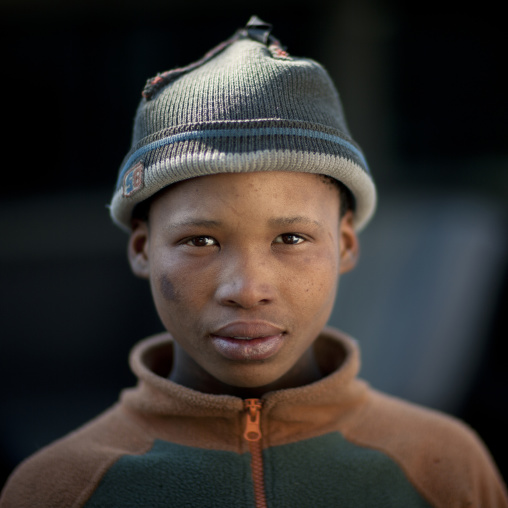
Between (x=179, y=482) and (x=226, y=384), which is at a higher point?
(x=226, y=384)

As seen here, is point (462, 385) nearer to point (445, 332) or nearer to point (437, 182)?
point (445, 332)

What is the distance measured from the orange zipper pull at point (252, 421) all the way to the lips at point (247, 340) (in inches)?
5.7

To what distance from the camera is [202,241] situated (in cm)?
149

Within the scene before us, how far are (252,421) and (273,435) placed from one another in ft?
0.22

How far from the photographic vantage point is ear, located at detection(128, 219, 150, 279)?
1.72 meters

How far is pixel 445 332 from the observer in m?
3.50

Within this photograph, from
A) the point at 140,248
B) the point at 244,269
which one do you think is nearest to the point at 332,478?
the point at 244,269

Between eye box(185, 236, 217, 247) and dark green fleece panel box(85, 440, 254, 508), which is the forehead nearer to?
eye box(185, 236, 217, 247)

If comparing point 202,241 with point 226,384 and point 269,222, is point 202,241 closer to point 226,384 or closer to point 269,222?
Answer: point 269,222

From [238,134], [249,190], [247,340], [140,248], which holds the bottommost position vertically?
[247,340]

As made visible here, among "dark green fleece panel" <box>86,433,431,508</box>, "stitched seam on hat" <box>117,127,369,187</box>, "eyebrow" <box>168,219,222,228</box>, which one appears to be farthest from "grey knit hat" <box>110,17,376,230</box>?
"dark green fleece panel" <box>86,433,431,508</box>

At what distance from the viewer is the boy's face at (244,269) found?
1435 millimetres

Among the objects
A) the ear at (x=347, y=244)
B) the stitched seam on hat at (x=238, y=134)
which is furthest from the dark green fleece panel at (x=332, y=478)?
the stitched seam on hat at (x=238, y=134)

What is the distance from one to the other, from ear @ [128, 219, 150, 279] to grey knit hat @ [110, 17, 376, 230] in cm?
9
